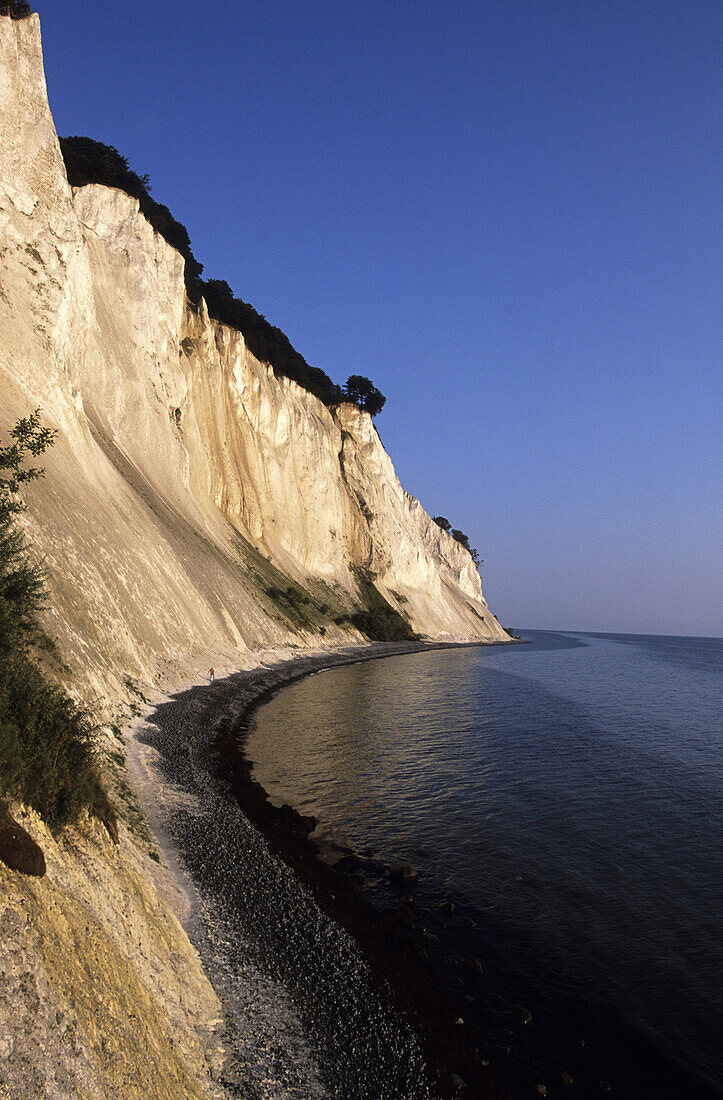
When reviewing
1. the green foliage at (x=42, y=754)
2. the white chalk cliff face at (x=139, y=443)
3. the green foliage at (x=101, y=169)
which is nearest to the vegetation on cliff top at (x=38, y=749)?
the green foliage at (x=42, y=754)

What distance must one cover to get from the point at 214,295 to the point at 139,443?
28.0 m

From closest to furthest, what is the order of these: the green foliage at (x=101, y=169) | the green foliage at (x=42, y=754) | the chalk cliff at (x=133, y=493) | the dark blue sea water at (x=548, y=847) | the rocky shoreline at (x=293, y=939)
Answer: the chalk cliff at (x=133, y=493), the green foliage at (x=42, y=754), the rocky shoreline at (x=293, y=939), the dark blue sea water at (x=548, y=847), the green foliage at (x=101, y=169)

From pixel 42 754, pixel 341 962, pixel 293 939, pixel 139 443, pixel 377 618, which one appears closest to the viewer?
pixel 42 754

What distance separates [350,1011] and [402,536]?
71.3 meters

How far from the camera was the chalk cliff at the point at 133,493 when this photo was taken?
6062 millimetres

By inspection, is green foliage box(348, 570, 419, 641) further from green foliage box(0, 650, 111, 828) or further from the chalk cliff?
green foliage box(0, 650, 111, 828)

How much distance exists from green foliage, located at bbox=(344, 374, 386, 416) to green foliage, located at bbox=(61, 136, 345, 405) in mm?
1787

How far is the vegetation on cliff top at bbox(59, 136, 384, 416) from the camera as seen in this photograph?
39.0 m

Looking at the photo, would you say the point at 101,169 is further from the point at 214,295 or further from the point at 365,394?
the point at 365,394

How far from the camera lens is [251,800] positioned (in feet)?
46.8

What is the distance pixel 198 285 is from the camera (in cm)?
5606

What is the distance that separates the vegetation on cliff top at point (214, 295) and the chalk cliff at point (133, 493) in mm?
3041

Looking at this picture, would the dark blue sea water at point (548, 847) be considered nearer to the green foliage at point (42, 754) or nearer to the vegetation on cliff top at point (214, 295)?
the green foliage at point (42, 754)

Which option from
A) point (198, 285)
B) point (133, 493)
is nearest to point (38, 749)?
point (133, 493)
